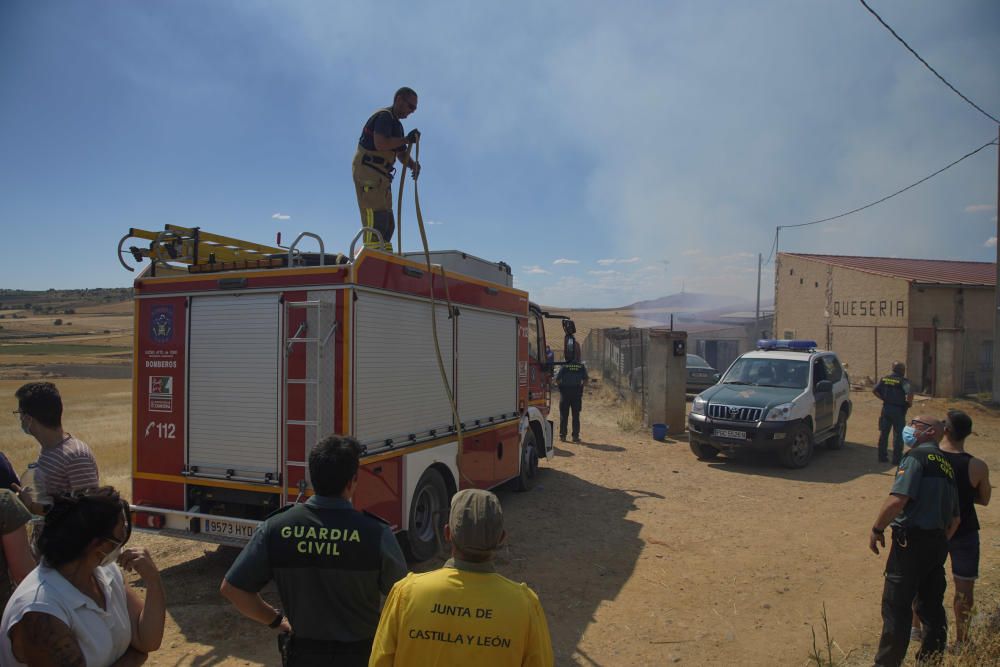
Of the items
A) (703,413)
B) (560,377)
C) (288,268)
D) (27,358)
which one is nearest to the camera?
(288,268)

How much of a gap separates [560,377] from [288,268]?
8435mm

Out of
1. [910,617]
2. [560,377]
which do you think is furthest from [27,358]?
[910,617]

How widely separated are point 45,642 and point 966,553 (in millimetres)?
5156

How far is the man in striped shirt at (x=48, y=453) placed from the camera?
352 cm

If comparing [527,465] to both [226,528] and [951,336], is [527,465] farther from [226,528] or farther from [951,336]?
[951,336]

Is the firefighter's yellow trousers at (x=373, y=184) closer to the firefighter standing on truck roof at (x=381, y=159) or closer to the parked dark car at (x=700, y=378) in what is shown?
the firefighter standing on truck roof at (x=381, y=159)

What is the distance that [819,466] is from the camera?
11430 mm

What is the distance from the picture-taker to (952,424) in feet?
14.5

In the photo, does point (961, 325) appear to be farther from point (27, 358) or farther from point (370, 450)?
point (27, 358)

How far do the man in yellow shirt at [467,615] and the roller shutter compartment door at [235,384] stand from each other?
11.1 ft

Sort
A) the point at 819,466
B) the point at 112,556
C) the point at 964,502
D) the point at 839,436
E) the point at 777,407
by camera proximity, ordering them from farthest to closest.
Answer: the point at 839,436 → the point at 819,466 → the point at 777,407 → the point at 964,502 → the point at 112,556

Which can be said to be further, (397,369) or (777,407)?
(777,407)

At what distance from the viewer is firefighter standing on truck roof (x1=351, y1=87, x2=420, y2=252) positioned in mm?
6637

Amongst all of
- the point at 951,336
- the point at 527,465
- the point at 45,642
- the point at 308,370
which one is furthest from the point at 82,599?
the point at 951,336
